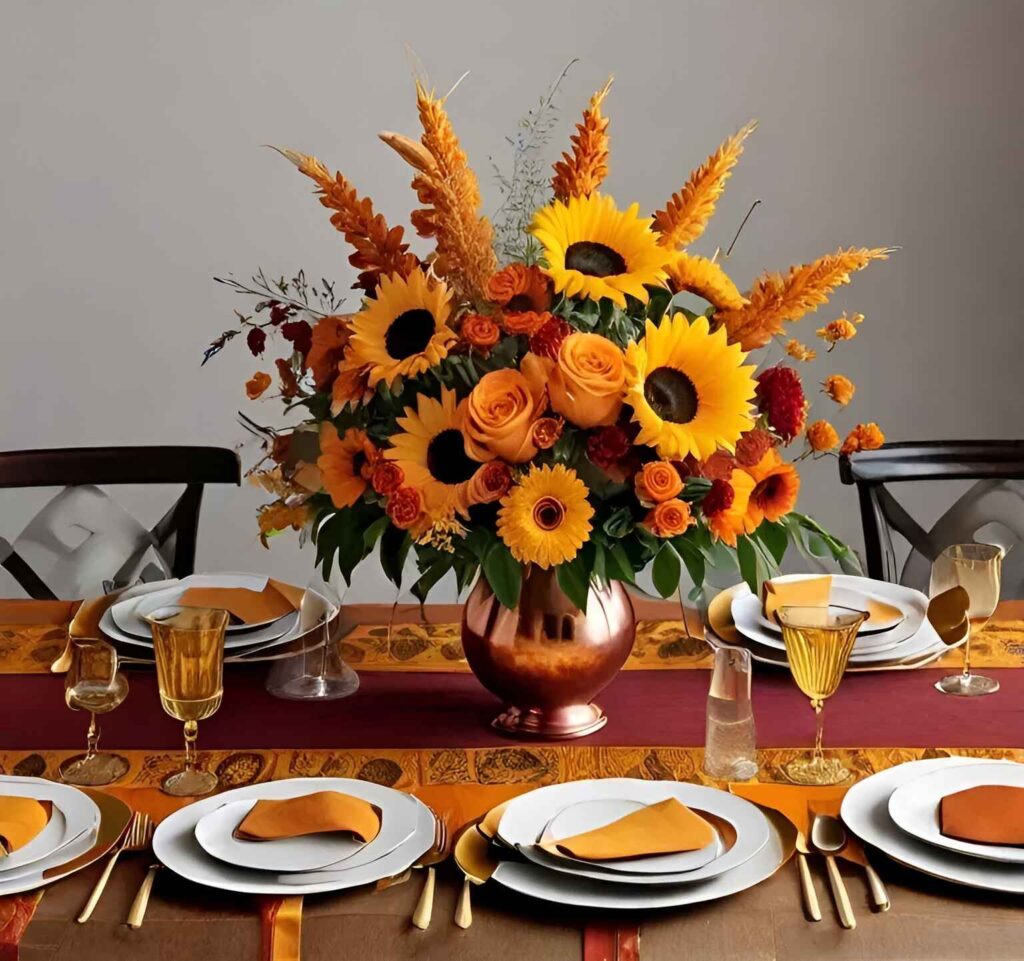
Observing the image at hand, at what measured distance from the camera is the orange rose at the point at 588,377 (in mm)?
1246

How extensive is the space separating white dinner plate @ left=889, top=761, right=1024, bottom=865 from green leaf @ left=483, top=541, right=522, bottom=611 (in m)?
0.39

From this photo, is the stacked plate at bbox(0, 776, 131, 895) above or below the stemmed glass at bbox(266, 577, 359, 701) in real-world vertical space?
below

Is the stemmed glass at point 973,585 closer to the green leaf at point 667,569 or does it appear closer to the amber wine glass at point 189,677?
the green leaf at point 667,569

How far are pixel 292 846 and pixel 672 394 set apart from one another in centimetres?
55

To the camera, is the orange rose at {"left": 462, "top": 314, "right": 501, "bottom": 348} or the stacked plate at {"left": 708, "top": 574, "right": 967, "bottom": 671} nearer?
the orange rose at {"left": 462, "top": 314, "right": 501, "bottom": 348}

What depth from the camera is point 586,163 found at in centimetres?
139

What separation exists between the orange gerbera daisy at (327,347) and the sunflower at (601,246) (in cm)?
23

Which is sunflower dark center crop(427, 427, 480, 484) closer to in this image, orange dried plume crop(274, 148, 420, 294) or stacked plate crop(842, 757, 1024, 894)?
orange dried plume crop(274, 148, 420, 294)

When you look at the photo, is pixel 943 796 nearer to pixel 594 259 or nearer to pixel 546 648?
pixel 546 648

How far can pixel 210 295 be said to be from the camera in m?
3.47

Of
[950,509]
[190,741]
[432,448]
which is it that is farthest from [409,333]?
[950,509]

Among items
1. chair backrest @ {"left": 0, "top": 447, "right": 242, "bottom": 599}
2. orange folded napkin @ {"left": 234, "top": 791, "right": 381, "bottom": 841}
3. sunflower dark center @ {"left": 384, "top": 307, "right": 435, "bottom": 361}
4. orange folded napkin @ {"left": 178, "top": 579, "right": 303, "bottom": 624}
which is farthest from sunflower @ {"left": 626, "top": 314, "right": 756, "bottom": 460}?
chair backrest @ {"left": 0, "top": 447, "right": 242, "bottom": 599}

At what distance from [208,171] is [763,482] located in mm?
2426

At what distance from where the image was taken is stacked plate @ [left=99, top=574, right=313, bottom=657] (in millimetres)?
1731
